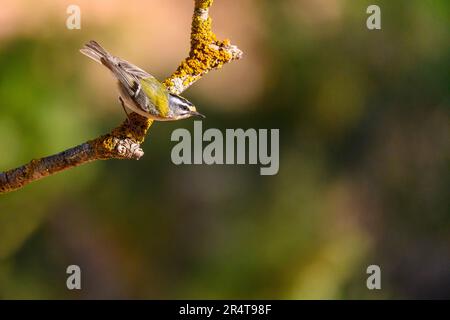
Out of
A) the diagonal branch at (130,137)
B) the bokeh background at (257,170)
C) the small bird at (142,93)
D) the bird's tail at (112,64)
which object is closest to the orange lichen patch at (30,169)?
the diagonal branch at (130,137)

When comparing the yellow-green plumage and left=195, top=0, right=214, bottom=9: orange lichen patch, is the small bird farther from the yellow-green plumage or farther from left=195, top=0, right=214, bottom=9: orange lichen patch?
left=195, top=0, right=214, bottom=9: orange lichen patch

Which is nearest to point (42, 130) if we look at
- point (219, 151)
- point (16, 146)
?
point (16, 146)

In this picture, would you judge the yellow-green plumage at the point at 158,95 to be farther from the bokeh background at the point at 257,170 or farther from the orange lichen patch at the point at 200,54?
the bokeh background at the point at 257,170

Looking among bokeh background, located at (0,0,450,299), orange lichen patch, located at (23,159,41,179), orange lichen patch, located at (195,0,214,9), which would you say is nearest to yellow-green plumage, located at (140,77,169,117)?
orange lichen patch, located at (195,0,214,9)

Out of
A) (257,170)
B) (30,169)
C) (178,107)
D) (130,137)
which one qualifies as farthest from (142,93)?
(257,170)

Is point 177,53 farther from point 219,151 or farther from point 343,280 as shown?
point 343,280
